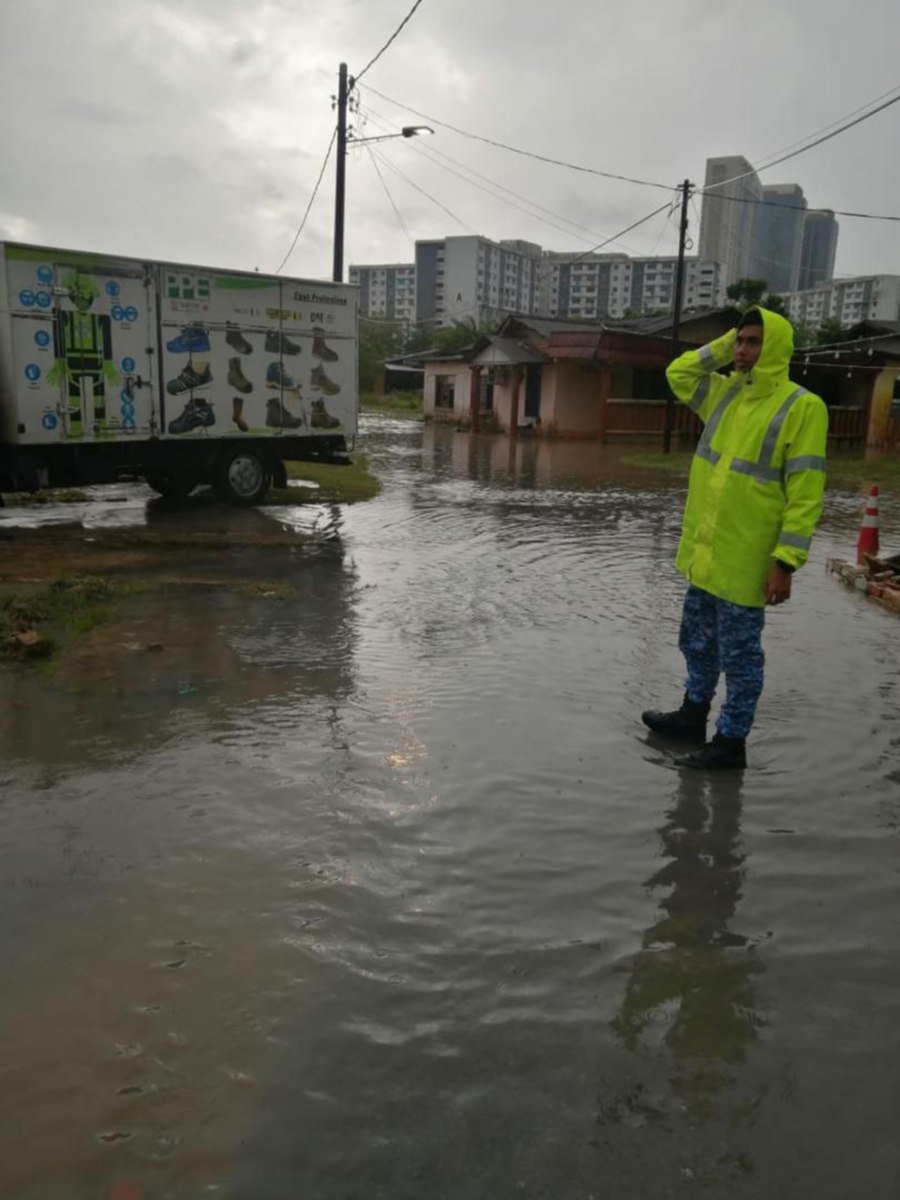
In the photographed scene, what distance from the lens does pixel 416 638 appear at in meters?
6.91

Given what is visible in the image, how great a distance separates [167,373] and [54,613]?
570 centimetres

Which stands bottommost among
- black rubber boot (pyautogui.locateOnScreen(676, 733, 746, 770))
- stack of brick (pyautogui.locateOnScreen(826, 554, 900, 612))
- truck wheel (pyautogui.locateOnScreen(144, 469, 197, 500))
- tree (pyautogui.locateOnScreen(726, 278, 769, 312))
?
black rubber boot (pyautogui.locateOnScreen(676, 733, 746, 770))

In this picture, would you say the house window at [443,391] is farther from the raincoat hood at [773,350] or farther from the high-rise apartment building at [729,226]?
the raincoat hood at [773,350]

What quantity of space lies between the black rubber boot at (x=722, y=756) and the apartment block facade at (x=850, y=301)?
60138mm

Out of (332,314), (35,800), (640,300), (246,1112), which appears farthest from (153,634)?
(640,300)

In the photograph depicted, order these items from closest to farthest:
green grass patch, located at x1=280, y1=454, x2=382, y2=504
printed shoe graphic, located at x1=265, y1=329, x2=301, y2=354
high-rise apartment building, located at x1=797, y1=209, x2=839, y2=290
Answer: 1. printed shoe graphic, located at x1=265, y1=329, x2=301, y2=354
2. green grass patch, located at x1=280, y1=454, x2=382, y2=504
3. high-rise apartment building, located at x1=797, y1=209, x2=839, y2=290

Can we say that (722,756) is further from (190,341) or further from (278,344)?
(278,344)

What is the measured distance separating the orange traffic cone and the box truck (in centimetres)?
738

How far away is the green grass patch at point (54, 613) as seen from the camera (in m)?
6.11

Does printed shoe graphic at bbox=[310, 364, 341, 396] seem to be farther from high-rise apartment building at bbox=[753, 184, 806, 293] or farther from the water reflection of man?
Result: high-rise apartment building at bbox=[753, 184, 806, 293]

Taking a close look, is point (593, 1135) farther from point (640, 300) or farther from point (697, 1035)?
point (640, 300)

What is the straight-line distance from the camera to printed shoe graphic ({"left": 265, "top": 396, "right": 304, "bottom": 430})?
13.2 m

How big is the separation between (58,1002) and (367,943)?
0.92 meters

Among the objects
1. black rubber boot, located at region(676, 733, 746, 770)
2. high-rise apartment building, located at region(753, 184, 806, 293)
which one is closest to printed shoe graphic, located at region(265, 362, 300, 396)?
black rubber boot, located at region(676, 733, 746, 770)
